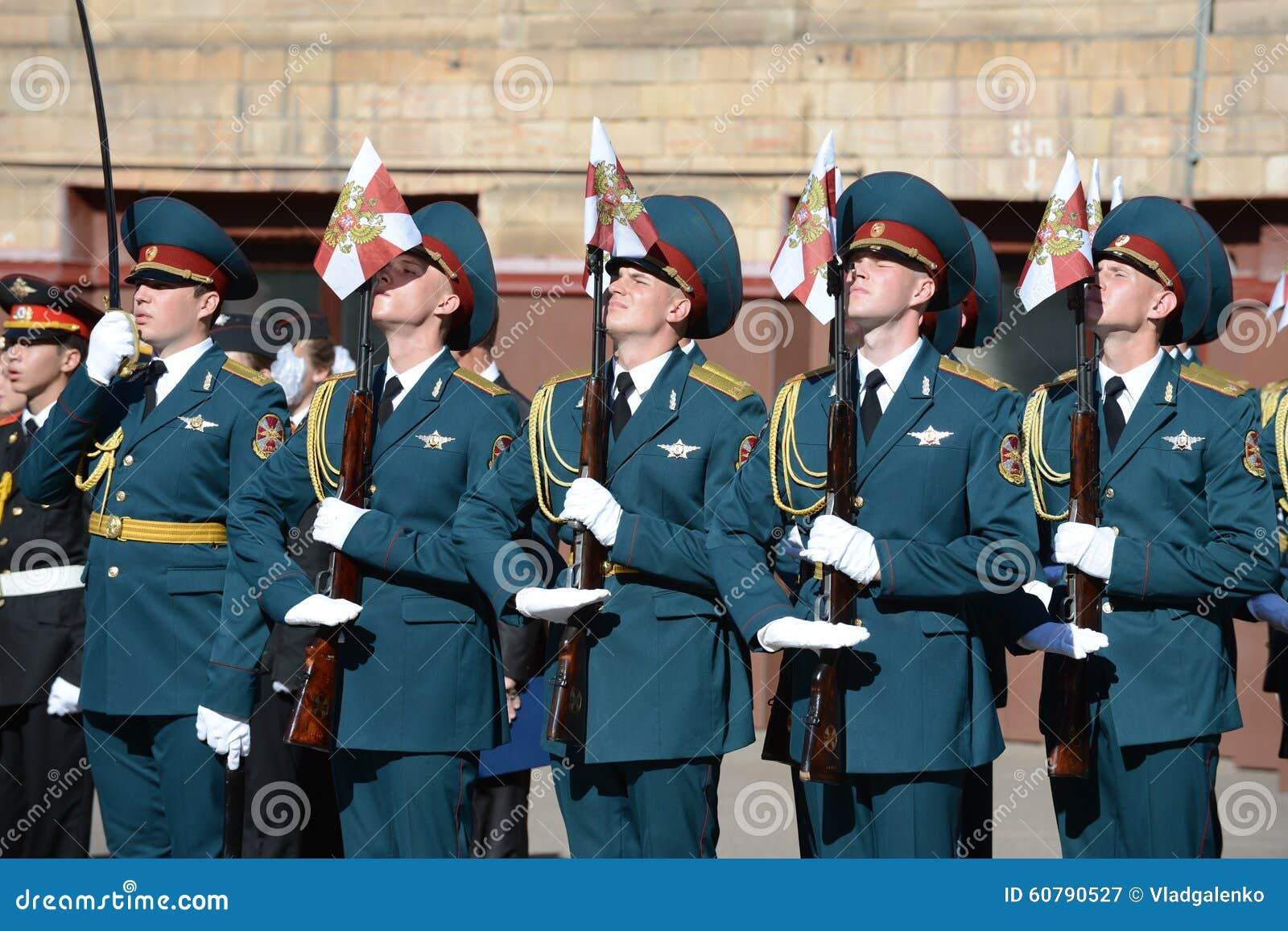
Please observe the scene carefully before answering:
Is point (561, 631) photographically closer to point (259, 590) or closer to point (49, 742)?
point (259, 590)

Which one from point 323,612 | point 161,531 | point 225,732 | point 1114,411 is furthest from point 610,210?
point 225,732

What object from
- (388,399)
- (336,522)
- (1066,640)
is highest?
(388,399)

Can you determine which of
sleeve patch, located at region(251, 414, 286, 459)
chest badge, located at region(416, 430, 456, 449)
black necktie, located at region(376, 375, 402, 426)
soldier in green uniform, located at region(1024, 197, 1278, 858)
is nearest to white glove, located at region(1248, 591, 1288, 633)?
soldier in green uniform, located at region(1024, 197, 1278, 858)

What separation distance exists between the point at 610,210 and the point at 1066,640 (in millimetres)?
1590

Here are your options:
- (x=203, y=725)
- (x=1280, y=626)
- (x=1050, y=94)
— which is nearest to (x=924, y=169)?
(x=1050, y=94)

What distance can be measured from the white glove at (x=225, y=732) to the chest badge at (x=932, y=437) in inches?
80.5

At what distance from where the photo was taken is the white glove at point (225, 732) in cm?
561

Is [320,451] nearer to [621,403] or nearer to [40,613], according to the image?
[621,403]

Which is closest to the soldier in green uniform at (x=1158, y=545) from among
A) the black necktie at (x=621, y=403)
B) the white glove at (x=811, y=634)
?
the white glove at (x=811, y=634)

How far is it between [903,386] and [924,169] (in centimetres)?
486

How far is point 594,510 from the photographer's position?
16.7 ft

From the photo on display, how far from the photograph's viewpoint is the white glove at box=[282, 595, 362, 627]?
5.27 metres

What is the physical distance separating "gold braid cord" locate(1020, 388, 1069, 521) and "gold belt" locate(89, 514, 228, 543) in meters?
2.29

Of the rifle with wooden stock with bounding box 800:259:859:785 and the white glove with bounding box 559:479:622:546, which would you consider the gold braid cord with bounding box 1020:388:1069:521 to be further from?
the white glove with bounding box 559:479:622:546
